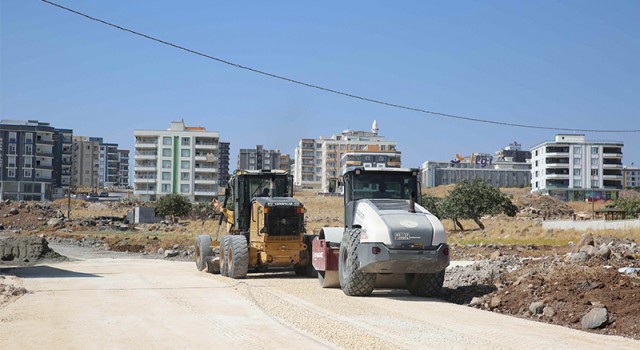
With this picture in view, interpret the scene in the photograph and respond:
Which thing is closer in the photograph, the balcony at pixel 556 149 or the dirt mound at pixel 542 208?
the dirt mound at pixel 542 208

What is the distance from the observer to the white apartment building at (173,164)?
140 meters

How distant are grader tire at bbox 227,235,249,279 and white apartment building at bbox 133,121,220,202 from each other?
11643 centimetres

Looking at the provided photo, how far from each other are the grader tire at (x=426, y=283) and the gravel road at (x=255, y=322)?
1.18 feet

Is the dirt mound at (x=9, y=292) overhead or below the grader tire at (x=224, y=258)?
below

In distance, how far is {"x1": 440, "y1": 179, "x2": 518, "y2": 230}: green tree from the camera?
72.0 m

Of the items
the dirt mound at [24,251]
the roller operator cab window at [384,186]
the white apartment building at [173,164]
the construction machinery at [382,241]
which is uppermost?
the white apartment building at [173,164]

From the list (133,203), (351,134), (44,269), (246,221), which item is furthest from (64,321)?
(351,134)

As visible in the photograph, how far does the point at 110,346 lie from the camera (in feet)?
37.6

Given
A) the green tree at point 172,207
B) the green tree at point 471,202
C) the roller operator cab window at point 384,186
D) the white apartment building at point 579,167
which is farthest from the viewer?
the white apartment building at point 579,167

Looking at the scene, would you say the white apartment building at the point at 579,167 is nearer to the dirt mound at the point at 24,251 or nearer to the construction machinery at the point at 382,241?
the dirt mound at the point at 24,251

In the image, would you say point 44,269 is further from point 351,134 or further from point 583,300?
point 351,134

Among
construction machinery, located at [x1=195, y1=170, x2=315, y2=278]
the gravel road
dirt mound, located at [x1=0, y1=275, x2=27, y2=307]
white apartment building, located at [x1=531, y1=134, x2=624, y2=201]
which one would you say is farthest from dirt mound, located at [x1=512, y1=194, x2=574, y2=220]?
dirt mound, located at [x1=0, y1=275, x2=27, y2=307]

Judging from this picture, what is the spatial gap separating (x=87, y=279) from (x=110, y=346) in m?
14.5

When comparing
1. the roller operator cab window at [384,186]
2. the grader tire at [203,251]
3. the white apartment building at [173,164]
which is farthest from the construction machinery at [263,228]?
the white apartment building at [173,164]
